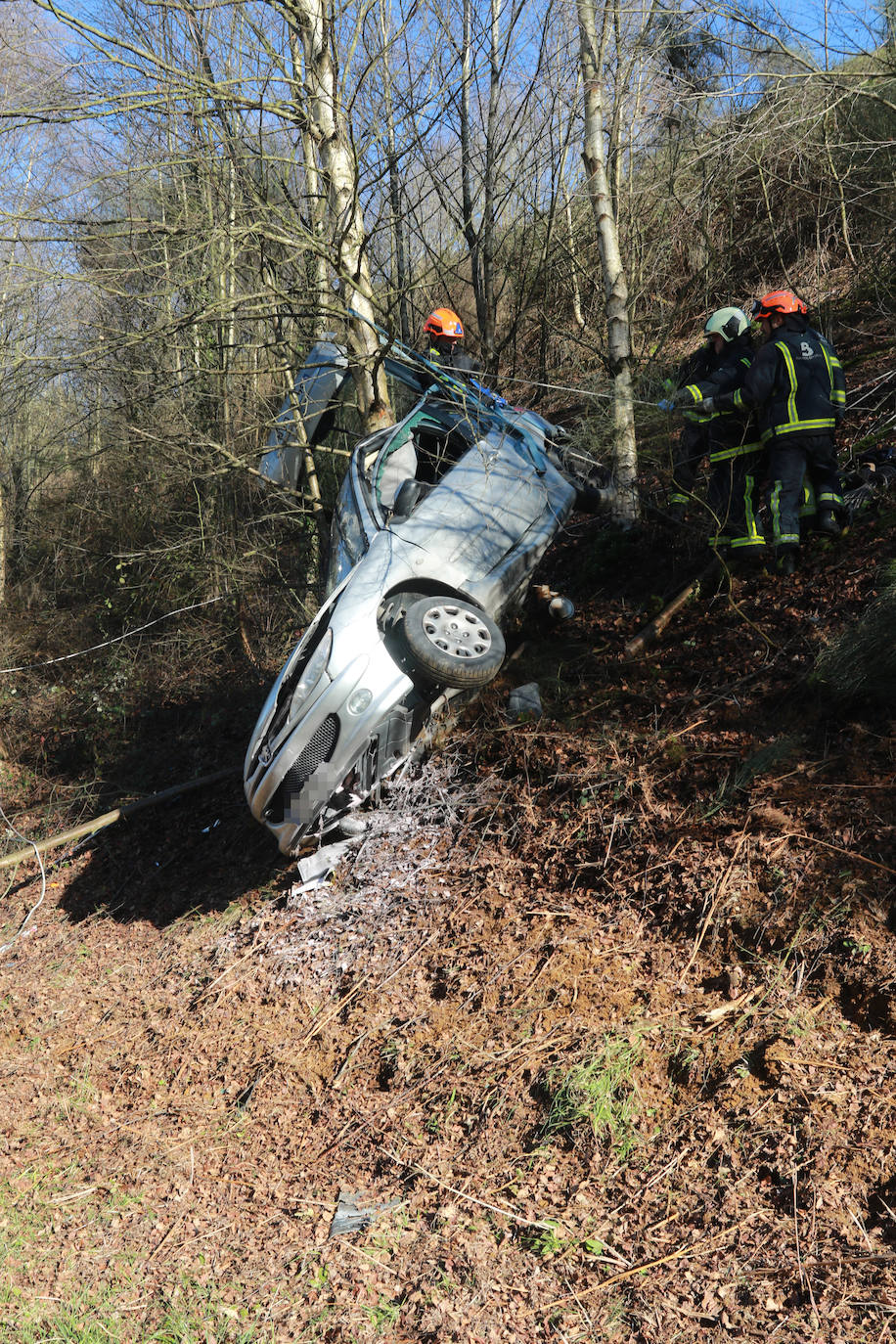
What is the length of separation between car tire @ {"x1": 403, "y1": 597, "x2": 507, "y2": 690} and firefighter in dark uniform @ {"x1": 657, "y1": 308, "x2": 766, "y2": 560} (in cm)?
169

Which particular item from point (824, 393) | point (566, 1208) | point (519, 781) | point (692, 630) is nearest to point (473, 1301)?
point (566, 1208)

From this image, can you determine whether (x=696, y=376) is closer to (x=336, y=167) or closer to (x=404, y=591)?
(x=404, y=591)

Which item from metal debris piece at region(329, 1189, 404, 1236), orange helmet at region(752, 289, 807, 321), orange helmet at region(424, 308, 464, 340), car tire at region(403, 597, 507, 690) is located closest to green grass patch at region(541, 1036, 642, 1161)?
metal debris piece at region(329, 1189, 404, 1236)

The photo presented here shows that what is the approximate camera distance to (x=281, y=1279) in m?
3.77

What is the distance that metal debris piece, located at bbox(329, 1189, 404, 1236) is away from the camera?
3916mm

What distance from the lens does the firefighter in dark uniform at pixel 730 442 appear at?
254 inches

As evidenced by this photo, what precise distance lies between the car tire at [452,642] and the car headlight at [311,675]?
19.2 inches

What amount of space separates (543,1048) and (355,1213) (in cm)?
103

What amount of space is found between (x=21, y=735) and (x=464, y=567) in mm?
8573

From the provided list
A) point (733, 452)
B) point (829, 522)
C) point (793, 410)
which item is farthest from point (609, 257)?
point (829, 522)

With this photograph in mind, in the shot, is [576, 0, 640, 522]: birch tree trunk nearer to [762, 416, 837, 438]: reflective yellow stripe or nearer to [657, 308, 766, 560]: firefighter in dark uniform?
[657, 308, 766, 560]: firefighter in dark uniform

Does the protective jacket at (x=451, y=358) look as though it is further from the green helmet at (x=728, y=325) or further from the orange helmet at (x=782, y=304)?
the orange helmet at (x=782, y=304)

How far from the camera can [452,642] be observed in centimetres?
591

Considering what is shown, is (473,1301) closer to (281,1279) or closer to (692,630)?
(281,1279)
